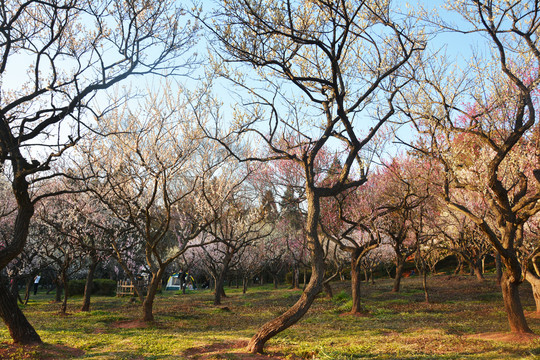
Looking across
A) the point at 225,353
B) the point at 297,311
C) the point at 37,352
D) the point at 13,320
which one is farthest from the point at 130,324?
the point at 297,311

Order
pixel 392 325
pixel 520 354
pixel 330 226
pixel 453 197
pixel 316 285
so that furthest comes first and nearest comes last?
pixel 330 226 < pixel 453 197 < pixel 392 325 < pixel 316 285 < pixel 520 354

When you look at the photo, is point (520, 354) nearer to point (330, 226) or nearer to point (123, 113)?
point (123, 113)

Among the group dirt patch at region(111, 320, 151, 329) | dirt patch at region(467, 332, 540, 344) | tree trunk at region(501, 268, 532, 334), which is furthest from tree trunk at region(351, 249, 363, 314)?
dirt patch at region(111, 320, 151, 329)

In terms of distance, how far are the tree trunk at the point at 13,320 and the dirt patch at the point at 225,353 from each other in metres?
3.13

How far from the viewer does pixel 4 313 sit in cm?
754

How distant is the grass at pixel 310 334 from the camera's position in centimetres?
705

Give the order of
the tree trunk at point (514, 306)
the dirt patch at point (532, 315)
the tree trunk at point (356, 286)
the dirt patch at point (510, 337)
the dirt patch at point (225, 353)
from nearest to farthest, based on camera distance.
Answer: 1. the dirt patch at point (225, 353)
2. the dirt patch at point (510, 337)
3. the tree trunk at point (514, 306)
4. the dirt patch at point (532, 315)
5. the tree trunk at point (356, 286)

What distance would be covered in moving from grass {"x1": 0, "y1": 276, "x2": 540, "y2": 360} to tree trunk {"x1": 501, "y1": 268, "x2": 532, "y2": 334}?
19.0 inches

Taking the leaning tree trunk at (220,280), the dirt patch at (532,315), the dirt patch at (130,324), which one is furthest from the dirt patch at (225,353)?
the leaning tree trunk at (220,280)

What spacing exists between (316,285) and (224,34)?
515cm

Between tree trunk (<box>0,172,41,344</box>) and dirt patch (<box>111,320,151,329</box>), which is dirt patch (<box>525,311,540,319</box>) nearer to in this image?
dirt patch (<box>111,320,151,329</box>)

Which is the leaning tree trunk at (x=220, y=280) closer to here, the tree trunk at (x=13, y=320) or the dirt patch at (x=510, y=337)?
the tree trunk at (x=13, y=320)

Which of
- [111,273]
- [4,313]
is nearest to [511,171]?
[4,313]

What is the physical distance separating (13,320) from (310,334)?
6161mm
